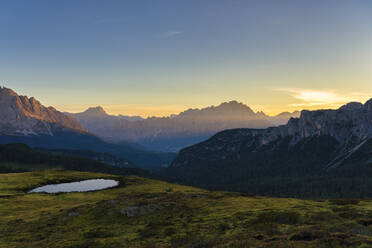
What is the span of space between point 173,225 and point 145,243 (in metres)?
10.3

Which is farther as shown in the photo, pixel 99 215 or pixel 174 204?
pixel 174 204

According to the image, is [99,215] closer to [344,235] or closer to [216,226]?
[216,226]

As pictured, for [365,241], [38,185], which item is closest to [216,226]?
[365,241]

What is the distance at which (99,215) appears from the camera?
211ft

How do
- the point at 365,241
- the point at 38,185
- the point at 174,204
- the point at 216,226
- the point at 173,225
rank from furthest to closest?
the point at 38,185 → the point at 174,204 → the point at 173,225 → the point at 216,226 → the point at 365,241

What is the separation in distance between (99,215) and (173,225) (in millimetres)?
19982

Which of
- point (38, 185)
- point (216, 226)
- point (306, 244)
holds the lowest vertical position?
point (38, 185)

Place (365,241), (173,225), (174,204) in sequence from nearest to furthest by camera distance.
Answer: (365,241)
(173,225)
(174,204)

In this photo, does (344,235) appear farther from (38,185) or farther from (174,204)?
(38,185)

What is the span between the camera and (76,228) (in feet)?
189

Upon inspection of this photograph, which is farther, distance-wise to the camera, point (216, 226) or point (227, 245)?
point (216, 226)

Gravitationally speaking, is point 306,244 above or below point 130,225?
above

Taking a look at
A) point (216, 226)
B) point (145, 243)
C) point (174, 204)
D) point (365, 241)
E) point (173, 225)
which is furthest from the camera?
point (174, 204)

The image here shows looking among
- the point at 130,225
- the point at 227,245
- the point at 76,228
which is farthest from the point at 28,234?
the point at 227,245
